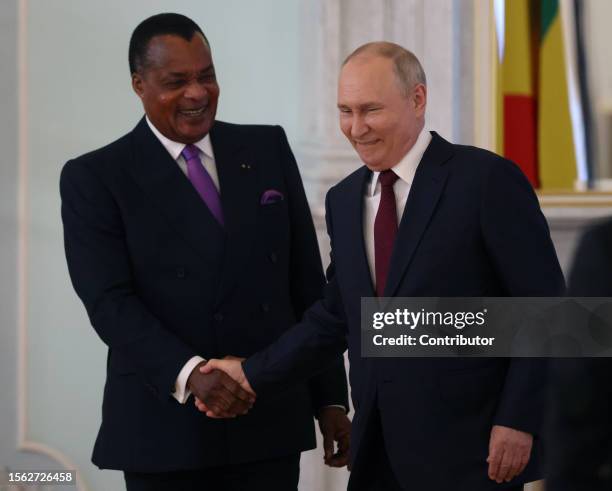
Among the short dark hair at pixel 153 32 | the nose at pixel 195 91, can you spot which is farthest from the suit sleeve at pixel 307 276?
the short dark hair at pixel 153 32

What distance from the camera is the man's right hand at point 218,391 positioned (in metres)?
2.27

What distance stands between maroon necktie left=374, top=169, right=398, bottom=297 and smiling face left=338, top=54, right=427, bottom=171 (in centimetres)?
7

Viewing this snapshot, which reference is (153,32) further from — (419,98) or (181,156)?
(419,98)

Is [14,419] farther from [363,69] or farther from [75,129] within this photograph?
[363,69]

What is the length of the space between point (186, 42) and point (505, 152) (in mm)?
1334

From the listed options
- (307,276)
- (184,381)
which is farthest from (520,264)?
(184,381)

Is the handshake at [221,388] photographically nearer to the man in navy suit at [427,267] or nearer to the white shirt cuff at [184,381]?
the white shirt cuff at [184,381]

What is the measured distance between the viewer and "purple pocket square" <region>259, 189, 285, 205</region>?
7.96ft

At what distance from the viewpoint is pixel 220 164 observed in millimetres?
2406

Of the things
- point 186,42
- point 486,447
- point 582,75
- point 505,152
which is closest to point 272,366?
point 486,447

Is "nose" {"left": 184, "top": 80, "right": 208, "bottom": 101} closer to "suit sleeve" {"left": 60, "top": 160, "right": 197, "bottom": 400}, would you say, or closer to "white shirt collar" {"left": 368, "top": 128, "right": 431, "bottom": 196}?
"suit sleeve" {"left": 60, "top": 160, "right": 197, "bottom": 400}

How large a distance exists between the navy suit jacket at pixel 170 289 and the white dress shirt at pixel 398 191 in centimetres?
35

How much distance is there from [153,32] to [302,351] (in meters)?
0.75

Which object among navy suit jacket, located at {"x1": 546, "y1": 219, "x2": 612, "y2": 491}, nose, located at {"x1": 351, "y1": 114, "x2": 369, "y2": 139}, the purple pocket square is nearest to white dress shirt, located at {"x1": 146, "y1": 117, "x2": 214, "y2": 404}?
the purple pocket square
